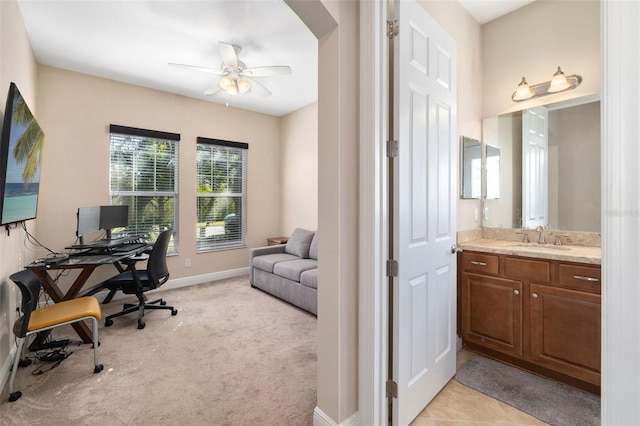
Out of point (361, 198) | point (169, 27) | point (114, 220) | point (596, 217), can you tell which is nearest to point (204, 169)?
point (114, 220)

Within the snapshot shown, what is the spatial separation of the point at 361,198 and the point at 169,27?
2578mm

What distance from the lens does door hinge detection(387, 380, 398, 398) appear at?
156cm

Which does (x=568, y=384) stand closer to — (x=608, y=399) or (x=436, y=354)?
(x=436, y=354)

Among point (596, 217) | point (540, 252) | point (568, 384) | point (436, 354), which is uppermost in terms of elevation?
point (596, 217)

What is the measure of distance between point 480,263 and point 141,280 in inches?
134

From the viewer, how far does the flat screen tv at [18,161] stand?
6.24 feet

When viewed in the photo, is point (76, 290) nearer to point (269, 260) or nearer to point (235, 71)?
point (269, 260)

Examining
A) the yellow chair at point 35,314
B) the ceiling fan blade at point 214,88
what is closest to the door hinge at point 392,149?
the yellow chair at point 35,314

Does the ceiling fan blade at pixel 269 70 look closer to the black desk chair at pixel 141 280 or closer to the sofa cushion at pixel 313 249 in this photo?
the black desk chair at pixel 141 280

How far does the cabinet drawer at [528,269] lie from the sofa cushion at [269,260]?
2.66 metres

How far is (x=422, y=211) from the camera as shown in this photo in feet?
5.58

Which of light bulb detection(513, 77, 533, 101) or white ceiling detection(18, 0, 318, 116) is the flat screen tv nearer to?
white ceiling detection(18, 0, 318, 116)

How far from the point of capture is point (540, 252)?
1997 millimetres

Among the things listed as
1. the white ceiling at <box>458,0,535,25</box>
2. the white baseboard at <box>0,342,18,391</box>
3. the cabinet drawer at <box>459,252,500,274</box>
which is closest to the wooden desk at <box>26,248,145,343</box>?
the white baseboard at <box>0,342,18,391</box>
